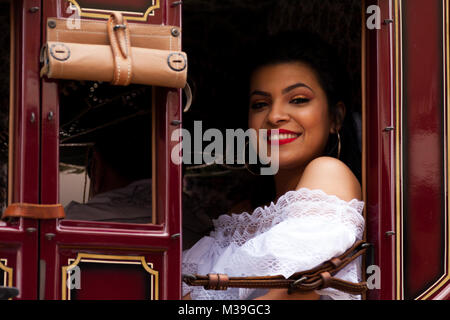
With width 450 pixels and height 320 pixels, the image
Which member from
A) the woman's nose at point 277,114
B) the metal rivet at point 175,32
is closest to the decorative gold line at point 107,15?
the metal rivet at point 175,32

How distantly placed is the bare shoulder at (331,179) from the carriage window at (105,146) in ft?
2.62

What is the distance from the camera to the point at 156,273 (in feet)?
17.6

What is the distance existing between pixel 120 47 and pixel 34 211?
81 cm

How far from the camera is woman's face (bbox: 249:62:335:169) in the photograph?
20.3ft

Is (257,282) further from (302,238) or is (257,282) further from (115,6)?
(115,6)

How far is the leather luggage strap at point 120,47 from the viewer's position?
5.28 m

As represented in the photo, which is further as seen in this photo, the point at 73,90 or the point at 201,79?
the point at 201,79

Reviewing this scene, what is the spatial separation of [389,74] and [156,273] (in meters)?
1.50

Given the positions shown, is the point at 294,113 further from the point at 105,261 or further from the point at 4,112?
the point at 4,112

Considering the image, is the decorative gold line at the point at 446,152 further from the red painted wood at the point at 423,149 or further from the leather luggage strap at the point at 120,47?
the leather luggage strap at the point at 120,47

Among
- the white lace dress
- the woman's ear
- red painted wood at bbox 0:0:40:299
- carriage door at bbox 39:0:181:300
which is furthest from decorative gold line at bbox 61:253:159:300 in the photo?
the woman's ear

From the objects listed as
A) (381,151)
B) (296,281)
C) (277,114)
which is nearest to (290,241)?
(296,281)

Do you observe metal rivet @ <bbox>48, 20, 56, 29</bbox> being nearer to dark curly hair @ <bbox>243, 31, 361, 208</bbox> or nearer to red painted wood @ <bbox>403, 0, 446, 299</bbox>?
dark curly hair @ <bbox>243, 31, 361, 208</bbox>

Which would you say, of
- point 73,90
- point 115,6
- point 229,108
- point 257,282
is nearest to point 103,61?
point 115,6
